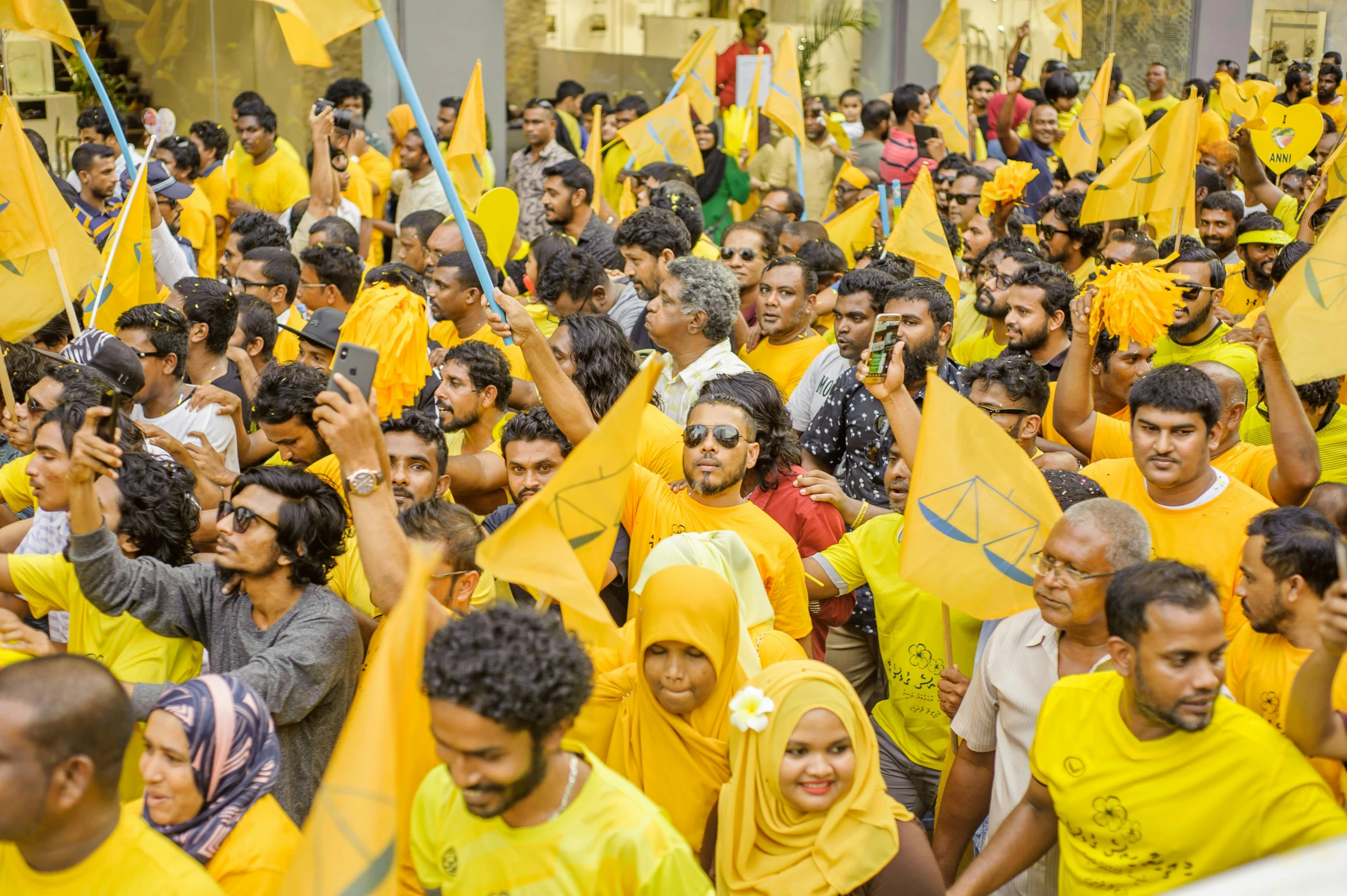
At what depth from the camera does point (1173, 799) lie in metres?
2.67

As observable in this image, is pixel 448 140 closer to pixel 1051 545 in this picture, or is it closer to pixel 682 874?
pixel 1051 545

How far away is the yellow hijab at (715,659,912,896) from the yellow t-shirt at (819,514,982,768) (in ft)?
3.38

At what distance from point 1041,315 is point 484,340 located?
8.29ft

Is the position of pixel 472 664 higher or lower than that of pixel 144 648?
higher

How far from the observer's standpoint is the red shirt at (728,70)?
15.2 metres

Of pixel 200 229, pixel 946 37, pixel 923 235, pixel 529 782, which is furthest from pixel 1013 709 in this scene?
pixel 946 37

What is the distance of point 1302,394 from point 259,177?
25.0 ft

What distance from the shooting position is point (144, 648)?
11.3 ft

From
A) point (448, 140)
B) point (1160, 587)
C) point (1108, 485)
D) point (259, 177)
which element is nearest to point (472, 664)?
point (1160, 587)

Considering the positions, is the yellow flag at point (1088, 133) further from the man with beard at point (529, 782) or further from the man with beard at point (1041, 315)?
the man with beard at point (529, 782)

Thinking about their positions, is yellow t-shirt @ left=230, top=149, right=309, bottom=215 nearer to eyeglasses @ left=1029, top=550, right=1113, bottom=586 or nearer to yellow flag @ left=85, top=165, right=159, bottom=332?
yellow flag @ left=85, top=165, right=159, bottom=332

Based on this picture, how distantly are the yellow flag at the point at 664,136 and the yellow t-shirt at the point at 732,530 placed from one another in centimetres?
594

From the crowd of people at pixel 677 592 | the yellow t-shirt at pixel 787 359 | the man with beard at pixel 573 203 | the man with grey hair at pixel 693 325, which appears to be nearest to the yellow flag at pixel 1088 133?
the crowd of people at pixel 677 592

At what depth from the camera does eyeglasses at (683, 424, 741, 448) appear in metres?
4.09
